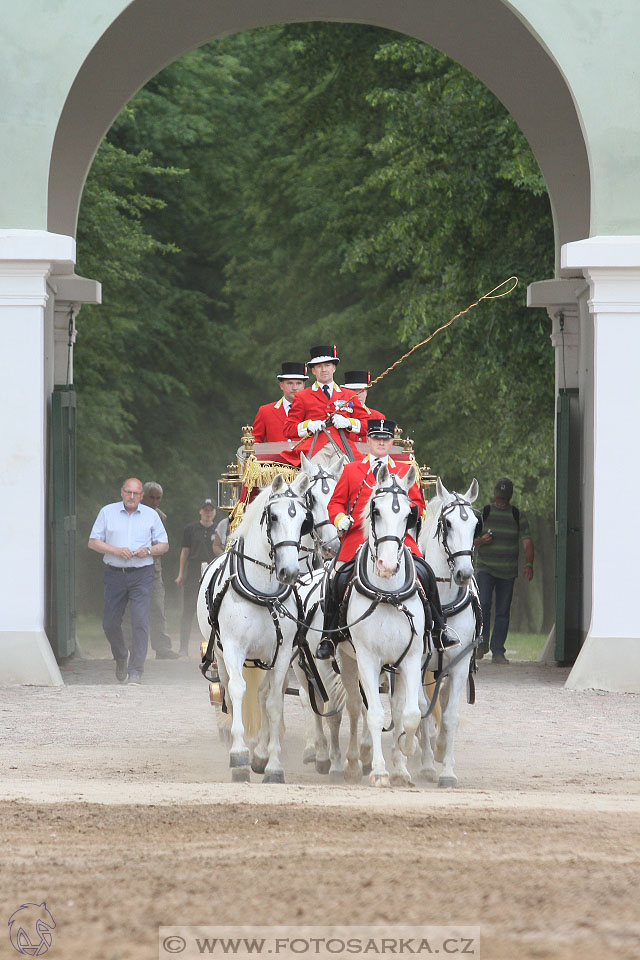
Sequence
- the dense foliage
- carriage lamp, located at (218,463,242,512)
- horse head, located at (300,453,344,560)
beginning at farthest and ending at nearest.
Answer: the dense foliage, carriage lamp, located at (218,463,242,512), horse head, located at (300,453,344,560)

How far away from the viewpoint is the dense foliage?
23219 millimetres

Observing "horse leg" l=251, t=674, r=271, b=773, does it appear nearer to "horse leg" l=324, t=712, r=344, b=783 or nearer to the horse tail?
"horse leg" l=324, t=712, r=344, b=783

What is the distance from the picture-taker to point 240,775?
10594 millimetres

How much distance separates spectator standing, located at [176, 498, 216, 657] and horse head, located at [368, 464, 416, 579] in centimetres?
1142

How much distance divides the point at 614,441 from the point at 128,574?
5.26 metres

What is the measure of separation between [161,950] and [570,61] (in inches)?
482

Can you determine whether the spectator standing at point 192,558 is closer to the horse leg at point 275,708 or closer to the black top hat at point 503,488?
the black top hat at point 503,488

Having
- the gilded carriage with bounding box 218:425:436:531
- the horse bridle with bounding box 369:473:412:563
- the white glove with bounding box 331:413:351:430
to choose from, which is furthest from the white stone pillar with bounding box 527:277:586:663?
the horse bridle with bounding box 369:473:412:563

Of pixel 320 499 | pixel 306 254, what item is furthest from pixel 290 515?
pixel 306 254

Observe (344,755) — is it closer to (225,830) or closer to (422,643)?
(422,643)

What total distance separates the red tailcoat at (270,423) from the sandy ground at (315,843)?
2.90 metres

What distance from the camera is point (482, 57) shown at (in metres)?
19.4

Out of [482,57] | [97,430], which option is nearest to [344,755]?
[482,57]

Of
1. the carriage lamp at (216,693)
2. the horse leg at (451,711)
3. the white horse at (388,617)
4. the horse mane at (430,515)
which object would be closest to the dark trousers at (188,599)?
the carriage lamp at (216,693)
